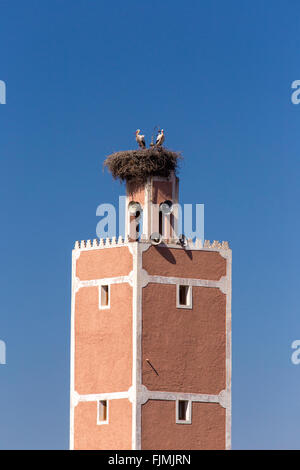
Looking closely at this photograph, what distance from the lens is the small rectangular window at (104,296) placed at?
77875mm

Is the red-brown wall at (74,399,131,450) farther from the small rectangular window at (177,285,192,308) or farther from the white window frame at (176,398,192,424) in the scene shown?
the small rectangular window at (177,285,192,308)

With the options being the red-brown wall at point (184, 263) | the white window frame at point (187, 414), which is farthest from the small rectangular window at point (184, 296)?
the white window frame at point (187, 414)

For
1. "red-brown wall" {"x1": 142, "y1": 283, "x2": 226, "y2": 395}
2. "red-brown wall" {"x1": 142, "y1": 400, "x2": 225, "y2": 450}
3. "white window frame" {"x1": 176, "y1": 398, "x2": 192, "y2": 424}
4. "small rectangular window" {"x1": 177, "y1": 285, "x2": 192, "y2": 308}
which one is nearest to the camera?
"red-brown wall" {"x1": 142, "y1": 400, "x2": 225, "y2": 450}

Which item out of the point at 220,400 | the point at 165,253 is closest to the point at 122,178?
the point at 165,253

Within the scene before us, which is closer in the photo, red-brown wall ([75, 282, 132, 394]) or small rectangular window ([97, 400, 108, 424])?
red-brown wall ([75, 282, 132, 394])

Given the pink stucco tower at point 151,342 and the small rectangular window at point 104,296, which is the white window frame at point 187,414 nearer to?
the pink stucco tower at point 151,342

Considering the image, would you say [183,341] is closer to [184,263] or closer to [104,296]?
[184,263]

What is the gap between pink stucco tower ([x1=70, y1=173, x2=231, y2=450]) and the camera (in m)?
76.6

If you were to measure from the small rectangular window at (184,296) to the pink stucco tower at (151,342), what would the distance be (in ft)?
0.11

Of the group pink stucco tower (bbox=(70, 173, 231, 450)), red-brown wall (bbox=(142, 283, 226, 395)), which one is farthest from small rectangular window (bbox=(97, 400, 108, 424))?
red-brown wall (bbox=(142, 283, 226, 395))

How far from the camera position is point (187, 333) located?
77.4 meters

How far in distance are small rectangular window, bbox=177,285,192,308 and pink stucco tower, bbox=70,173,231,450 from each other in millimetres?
33
